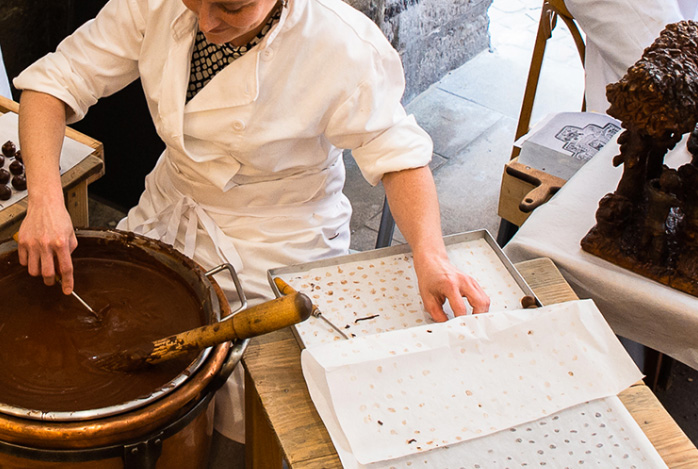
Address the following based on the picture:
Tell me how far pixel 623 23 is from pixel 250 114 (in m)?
1.71

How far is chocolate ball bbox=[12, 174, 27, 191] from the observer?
175 cm

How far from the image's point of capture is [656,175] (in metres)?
1.58

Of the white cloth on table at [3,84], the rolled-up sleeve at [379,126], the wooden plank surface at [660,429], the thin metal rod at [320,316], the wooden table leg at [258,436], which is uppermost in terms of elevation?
the rolled-up sleeve at [379,126]

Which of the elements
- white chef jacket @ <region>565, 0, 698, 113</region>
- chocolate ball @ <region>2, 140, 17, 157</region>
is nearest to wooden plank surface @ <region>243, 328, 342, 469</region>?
chocolate ball @ <region>2, 140, 17, 157</region>

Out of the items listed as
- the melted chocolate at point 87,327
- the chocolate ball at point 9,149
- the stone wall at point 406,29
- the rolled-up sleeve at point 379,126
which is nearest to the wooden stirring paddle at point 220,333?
the melted chocolate at point 87,327

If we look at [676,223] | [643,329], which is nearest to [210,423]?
[643,329]

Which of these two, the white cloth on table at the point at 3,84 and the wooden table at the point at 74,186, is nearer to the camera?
the wooden table at the point at 74,186

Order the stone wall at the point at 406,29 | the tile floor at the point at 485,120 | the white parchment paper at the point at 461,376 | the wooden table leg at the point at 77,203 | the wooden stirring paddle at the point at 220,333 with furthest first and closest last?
the tile floor at the point at 485,120, the stone wall at the point at 406,29, the wooden table leg at the point at 77,203, the white parchment paper at the point at 461,376, the wooden stirring paddle at the point at 220,333

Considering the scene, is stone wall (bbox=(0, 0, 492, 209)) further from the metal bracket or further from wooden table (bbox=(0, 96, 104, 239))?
the metal bracket

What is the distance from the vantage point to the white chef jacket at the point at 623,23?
8.52 feet

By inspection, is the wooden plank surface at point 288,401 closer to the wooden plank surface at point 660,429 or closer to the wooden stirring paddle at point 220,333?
the wooden stirring paddle at point 220,333

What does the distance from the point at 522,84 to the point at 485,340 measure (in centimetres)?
338

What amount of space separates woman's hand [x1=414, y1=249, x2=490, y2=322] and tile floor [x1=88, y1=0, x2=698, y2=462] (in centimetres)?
141

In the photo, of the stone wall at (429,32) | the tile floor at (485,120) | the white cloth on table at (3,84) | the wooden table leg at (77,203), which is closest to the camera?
the wooden table leg at (77,203)
